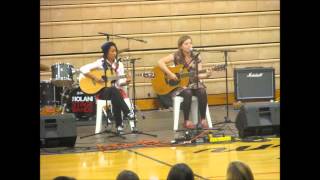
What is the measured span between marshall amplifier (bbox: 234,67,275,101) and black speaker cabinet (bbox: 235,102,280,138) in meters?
2.75

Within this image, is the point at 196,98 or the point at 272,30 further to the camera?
the point at 272,30

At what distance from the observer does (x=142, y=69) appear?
38.7 ft

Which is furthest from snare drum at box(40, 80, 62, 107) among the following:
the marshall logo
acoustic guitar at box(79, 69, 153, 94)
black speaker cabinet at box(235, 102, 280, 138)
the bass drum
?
black speaker cabinet at box(235, 102, 280, 138)

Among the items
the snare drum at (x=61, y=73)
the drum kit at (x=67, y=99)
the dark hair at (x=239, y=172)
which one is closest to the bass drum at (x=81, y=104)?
the drum kit at (x=67, y=99)

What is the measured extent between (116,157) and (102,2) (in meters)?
5.73

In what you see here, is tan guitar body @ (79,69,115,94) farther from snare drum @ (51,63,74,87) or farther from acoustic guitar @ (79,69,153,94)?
snare drum @ (51,63,74,87)

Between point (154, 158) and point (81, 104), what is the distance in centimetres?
364

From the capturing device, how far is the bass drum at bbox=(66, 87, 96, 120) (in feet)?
32.2

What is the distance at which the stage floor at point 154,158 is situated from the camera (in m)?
5.72

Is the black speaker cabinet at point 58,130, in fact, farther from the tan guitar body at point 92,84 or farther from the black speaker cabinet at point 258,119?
the tan guitar body at point 92,84

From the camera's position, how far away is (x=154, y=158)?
656 centimetres
